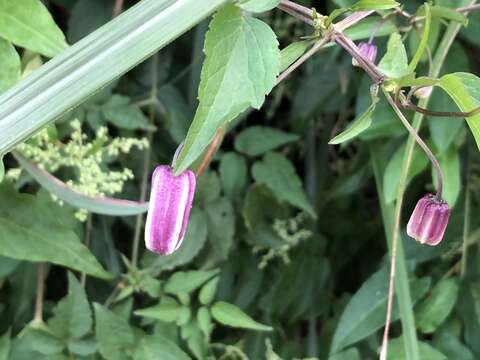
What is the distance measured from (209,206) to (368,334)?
256mm

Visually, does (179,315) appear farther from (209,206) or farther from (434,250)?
(434,250)

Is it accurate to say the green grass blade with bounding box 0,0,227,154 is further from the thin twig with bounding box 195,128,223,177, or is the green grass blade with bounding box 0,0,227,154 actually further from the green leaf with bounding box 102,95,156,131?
the green leaf with bounding box 102,95,156,131

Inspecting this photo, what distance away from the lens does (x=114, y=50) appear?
579 millimetres

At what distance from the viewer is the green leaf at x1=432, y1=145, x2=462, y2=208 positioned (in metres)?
0.95

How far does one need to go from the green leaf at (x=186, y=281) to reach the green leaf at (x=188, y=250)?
0.27ft

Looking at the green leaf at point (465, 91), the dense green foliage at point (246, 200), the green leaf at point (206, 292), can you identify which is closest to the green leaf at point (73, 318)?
the dense green foliage at point (246, 200)

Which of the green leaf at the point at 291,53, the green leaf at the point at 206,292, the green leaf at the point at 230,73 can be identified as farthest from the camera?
the green leaf at the point at 206,292

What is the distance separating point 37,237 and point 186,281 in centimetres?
17

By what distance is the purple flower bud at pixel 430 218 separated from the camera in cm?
65

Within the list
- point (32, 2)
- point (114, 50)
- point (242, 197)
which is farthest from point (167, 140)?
point (114, 50)

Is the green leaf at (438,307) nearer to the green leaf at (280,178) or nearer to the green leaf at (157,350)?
the green leaf at (280,178)

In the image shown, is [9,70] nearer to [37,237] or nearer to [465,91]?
[37,237]

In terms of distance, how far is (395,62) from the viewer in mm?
641

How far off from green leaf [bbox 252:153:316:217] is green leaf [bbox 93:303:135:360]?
284 mm
